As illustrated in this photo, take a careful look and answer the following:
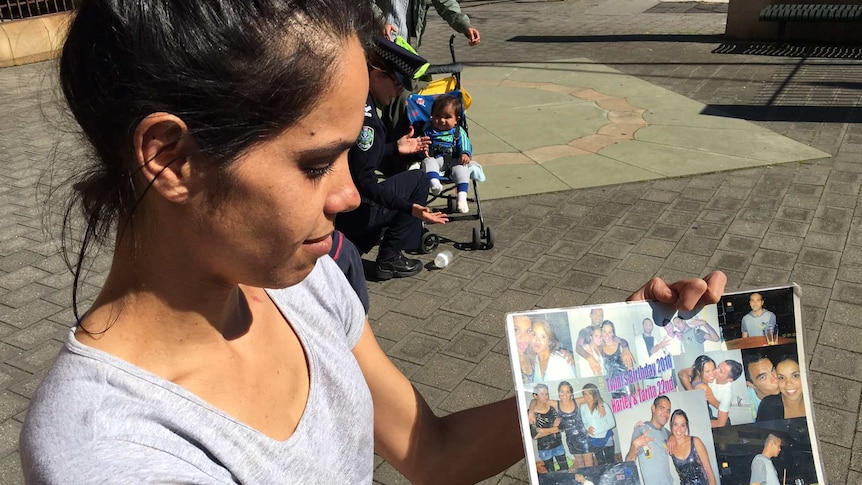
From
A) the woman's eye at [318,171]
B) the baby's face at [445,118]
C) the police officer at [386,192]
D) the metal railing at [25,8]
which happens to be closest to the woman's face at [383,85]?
the police officer at [386,192]

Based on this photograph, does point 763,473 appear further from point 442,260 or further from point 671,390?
point 442,260

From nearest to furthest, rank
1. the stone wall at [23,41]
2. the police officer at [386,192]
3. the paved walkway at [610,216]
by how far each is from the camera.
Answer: the paved walkway at [610,216]
the police officer at [386,192]
the stone wall at [23,41]

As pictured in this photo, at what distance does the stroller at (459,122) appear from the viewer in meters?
5.12

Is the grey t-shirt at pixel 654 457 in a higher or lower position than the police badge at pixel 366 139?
higher

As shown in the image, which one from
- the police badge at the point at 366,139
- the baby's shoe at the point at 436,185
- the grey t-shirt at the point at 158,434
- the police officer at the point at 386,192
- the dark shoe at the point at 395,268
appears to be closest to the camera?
the grey t-shirt at the point at 158,434

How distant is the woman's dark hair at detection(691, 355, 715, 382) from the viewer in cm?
141

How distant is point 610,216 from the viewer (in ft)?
18.1

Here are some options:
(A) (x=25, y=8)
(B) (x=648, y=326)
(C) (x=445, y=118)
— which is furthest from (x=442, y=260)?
(A) (x=25, y=8)

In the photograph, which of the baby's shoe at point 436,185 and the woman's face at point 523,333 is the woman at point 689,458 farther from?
the baby's shoe at point 436,185

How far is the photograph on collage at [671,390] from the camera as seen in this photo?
137 cm

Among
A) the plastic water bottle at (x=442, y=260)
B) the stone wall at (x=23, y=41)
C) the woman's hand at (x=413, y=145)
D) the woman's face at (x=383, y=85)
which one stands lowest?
the stone wall at (x=23, y=41)

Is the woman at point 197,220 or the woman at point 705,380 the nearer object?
the woman at point 197,220

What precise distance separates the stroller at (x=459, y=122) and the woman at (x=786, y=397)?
3.68 meters

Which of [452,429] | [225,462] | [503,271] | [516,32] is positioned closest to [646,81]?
[516,32]
